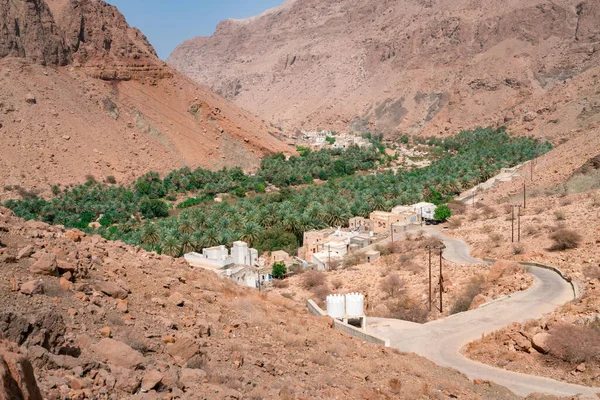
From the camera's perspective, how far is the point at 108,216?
154 ft

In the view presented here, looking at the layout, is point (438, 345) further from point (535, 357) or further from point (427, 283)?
point (427, 283)

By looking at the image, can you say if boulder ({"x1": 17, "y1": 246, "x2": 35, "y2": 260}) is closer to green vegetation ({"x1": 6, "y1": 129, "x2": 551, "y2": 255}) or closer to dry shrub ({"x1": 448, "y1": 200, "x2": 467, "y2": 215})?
green vegetation ({"x1": 6, "y1": 129, "x2": 551, "y2": 255})

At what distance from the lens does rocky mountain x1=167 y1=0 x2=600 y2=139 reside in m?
98.0

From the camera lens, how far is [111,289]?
27.2 ft

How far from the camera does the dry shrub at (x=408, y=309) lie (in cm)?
1876

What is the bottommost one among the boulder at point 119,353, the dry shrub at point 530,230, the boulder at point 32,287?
the dry shrub at point 530,230

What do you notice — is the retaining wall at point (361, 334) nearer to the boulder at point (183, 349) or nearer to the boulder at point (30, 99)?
the boulder at point (183, 349)

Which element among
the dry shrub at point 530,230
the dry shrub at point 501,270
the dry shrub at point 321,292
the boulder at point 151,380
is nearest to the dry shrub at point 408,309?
the dry shrub at point 501,270

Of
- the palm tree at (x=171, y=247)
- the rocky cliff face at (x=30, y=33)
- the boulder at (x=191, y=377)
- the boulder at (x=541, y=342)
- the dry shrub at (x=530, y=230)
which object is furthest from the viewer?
the rocky cliff face at (x=30, y=33)

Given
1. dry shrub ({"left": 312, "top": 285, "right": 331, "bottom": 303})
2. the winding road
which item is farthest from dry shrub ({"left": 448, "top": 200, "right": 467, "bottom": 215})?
the winding road

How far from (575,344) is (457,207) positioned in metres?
33.5

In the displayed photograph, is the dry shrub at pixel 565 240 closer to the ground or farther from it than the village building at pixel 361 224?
farther from it

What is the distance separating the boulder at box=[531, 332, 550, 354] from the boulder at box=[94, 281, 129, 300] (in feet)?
28.2

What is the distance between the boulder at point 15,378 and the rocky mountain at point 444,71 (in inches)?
2998
